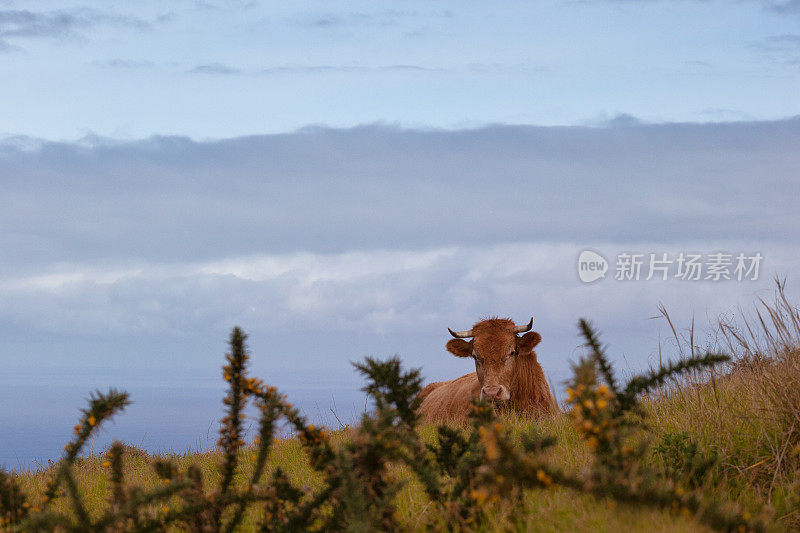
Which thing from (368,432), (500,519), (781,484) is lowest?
(781,484)

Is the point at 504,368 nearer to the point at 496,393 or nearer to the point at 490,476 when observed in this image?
the point at 496,393

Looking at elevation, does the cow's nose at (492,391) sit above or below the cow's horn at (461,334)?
below

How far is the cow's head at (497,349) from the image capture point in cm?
1246

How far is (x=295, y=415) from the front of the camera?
477 centimetres

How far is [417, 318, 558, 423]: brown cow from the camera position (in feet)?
41.1

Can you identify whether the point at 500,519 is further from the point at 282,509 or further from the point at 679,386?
the point at 679,386

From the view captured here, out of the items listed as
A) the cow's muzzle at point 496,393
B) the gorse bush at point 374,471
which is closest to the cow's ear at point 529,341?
the cow's muzzle at point 496,393

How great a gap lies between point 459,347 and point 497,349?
991 mm

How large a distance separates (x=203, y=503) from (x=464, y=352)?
371 inches

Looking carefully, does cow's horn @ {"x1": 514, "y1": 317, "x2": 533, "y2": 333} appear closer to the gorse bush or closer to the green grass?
the green grass

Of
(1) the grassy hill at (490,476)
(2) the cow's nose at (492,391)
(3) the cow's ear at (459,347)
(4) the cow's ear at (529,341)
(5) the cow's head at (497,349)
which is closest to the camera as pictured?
(1) the grassy hill at (490,476)

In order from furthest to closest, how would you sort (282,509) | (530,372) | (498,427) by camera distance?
(530,372)
(282,509)
(498,427)

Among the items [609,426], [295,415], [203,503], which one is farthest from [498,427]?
[203,503]

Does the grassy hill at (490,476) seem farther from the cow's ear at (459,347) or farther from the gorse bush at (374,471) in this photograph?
the cow's ear at (459,347)
